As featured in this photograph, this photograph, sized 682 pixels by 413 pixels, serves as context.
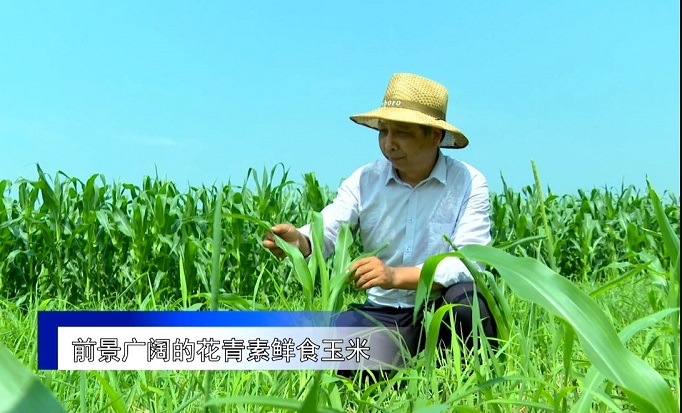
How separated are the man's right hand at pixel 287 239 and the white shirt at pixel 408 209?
26 cm

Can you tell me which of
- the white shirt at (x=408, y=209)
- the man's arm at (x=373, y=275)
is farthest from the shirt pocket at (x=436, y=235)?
the man's arm at (x=373, y=275)

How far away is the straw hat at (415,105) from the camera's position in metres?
2.07

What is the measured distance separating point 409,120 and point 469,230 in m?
0.42

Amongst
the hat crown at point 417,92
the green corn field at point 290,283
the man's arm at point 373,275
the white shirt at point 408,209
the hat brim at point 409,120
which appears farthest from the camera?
the white shirt at point 408,209

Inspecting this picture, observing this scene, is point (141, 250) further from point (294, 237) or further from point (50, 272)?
point (294, 237)

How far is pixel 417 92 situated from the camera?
218 centimetres

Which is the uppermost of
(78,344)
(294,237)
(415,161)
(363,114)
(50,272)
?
(363,114)

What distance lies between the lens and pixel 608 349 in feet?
2.29

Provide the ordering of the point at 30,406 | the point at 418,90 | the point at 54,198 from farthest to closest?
the point at 54,198 < the point at 418,90 < the point at 30,406

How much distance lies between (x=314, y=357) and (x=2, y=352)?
0.75m

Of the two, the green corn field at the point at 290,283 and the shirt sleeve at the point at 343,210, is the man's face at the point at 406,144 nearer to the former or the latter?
the shirt sleeve at the point at 343,210

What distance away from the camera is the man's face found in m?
2.13

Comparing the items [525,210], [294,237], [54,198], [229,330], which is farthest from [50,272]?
[525,210]

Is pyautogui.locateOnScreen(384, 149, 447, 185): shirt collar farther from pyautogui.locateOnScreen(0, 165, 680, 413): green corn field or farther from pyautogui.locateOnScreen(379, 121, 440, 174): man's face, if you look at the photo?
pyautogui.locateOnScreen(0, 165, 680, 413): green corn field
